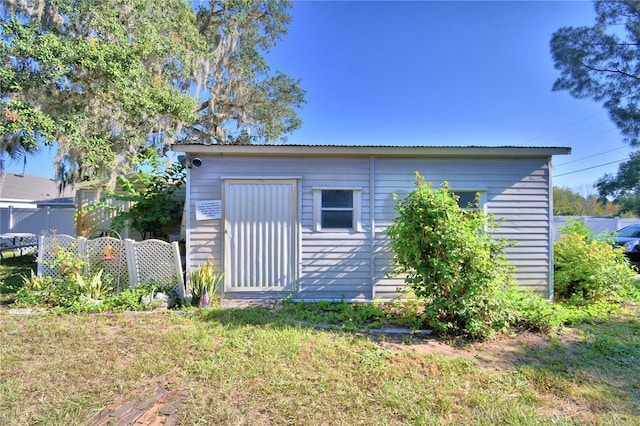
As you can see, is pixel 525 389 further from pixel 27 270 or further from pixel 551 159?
pixel 27 270

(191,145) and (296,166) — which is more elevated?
(191,145)

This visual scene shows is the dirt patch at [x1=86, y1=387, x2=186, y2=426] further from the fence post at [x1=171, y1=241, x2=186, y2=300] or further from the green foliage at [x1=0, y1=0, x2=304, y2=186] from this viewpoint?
the green foliage at [x1=0, y1=0, x2=304, y2=186]

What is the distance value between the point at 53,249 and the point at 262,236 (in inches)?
141

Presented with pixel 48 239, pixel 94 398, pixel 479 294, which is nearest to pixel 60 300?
pixel 48 239

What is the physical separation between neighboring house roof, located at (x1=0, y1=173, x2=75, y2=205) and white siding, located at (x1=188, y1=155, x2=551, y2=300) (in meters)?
18.8

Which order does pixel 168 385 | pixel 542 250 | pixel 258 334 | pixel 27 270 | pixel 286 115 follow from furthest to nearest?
pixel 286 115, pixel 27 270, pixel 542 250, pixel 258 334, pixel 168 385

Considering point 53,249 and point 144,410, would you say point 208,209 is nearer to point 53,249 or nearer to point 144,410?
point 53,249

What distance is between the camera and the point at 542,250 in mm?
5023

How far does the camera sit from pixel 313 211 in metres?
4.92

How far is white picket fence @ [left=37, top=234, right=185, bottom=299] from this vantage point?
15.3ft

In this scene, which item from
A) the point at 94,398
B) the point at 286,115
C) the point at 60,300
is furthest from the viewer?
the point at 286,115

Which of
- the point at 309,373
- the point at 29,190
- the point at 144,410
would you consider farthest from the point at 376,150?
the point at 29,190

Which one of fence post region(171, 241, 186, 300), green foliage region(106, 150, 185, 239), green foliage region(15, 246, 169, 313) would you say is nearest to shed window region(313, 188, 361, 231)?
fence post region(171, 241, 186, 300)

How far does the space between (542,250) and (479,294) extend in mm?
2660
